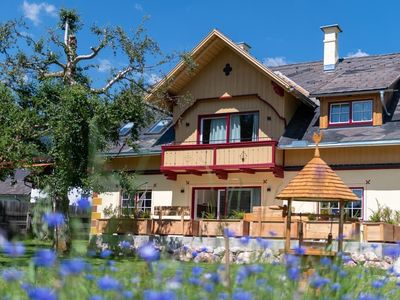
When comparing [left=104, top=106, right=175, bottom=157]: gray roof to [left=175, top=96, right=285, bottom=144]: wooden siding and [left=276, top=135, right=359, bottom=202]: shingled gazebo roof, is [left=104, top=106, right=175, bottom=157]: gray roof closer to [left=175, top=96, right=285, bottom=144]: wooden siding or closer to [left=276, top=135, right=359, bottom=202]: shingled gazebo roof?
[left=175, top=96, right=285, bottom=144]: wooden siding

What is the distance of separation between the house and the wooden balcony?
4cm

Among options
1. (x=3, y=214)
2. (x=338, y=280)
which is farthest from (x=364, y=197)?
(x=3, y=214)

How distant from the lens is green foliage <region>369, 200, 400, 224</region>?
61.9 ft

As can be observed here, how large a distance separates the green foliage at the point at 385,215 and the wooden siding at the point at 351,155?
56.9 inches

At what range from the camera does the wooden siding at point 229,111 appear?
22109 millimetres

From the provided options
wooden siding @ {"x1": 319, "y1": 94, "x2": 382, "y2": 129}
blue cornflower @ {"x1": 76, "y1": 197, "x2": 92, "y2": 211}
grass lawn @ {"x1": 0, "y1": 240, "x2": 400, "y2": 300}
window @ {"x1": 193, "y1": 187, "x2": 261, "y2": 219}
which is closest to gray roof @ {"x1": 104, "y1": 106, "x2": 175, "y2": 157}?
window @ {"x1": 193, "y1": 187, "x2": 261, "y2": 219}

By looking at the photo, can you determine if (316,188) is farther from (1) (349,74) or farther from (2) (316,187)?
(1) (349,74)

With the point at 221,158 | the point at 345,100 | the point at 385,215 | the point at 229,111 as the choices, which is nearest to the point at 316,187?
the point at 385,215

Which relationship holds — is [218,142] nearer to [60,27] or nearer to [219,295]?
[60,27]

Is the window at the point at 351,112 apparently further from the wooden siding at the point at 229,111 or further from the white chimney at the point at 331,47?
the white chimney at the point at 331,47

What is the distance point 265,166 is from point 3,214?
765 inches

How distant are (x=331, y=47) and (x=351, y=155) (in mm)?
6135

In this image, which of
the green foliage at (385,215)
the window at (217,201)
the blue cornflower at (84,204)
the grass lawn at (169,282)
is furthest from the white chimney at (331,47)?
the blue cornflower at (84,204)

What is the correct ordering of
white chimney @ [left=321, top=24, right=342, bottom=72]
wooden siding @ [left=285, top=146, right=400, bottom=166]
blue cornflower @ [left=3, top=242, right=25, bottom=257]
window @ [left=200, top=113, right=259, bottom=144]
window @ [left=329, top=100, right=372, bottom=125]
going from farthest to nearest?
white chimney @ [left=321, top=24, right=342, bottom=72], window @ [left=200, top=113, right=259, bottom=144], window @ [left=329, top=100, right=372, bottom=125], wooden siding @ [left=285, top=146, right=400, bottom=166], blue cornflower @ [left=3, top=242, right=25, bottom=257]
